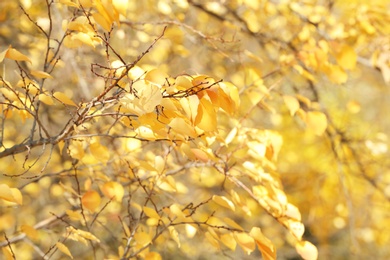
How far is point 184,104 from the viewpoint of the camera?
812 mm

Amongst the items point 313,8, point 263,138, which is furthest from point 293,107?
point 313,8

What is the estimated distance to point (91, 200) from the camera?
4.29 ft

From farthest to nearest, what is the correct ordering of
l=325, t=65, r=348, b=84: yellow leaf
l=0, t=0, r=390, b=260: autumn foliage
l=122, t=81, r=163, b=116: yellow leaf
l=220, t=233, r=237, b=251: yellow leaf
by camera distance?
l=325, t=65, r=348, b=84: yellow leaf → l=220, t=233, r=237, b=251: yellow leaf → l=0, t=0, r=390, b=260: autumn foliage → l=122, t=81, r=163, b=116: yellow leaf

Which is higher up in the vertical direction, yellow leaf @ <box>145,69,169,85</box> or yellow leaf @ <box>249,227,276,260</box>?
yellow leaf @ <box>145,69,169,85</box>

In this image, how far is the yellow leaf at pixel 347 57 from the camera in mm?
1679

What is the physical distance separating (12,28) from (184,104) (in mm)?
1735

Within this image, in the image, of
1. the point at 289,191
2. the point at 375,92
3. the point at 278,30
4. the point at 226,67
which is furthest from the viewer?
the point at 375,92

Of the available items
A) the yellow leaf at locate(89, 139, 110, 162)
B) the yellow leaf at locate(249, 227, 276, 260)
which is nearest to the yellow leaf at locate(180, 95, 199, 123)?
the yellow leaf at locate(249, 227, 276, 260)

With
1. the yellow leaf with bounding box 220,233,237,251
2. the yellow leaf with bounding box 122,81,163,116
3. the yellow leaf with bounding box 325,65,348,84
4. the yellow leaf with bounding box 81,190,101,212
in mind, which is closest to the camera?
the yellow leaf with bounding box 122,81,163,116

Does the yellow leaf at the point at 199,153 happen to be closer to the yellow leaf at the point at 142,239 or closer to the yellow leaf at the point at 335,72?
the yellow leaf at the point at 142,239

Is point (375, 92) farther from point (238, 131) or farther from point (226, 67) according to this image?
point (238, 131)

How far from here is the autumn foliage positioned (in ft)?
3.20

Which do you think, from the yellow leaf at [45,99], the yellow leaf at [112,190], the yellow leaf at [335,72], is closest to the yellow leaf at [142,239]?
the yellow leaf at [112,190]

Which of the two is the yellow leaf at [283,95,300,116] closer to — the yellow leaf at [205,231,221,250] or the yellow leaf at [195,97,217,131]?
the yellow leaf at [205,231,221,250]
